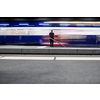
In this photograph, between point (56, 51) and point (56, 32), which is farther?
point (56, 32)

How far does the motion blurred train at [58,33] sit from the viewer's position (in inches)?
514

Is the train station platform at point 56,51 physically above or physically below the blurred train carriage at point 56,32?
below

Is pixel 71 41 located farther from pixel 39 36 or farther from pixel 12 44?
pixel 12 44

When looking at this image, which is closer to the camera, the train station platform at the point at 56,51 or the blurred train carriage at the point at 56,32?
the train station platform at the point at 56,51

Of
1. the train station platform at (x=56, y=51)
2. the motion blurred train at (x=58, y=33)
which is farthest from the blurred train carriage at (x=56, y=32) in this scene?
the train station platform at (x=56, y=51)

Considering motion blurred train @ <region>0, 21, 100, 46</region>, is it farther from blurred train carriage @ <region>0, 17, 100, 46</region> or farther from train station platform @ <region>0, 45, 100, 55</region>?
train station platform @ <region>0, 45, 100, 55</region>

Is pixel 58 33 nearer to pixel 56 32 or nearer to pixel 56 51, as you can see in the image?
pixel 56 32

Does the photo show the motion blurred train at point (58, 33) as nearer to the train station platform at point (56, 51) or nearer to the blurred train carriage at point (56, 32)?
the blurred train carriage at point (56, 32)

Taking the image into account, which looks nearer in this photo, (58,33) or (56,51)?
Answer: (56,51)

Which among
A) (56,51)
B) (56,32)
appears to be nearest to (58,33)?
(56,32)

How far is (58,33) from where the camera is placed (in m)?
13.4

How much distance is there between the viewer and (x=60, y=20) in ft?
43.2

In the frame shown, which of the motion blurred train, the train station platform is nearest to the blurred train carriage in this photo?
the motion blurred train

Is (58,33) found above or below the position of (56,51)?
above
